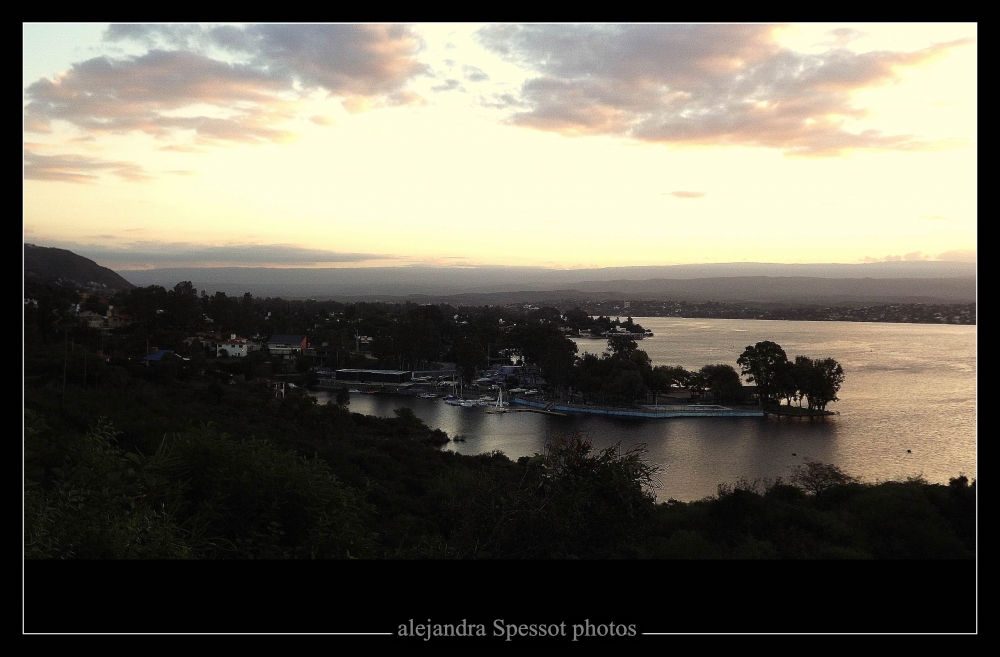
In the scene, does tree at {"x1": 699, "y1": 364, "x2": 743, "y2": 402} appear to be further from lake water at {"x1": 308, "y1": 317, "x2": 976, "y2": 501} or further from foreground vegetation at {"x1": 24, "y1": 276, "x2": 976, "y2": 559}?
foreground vegetation at {"x1": 24, "y1": 276, "x2": 976, "y2": 559}

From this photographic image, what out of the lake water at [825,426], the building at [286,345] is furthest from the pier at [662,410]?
the building at [286,345]

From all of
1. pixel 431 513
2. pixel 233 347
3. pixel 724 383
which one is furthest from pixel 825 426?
pixel 233 347

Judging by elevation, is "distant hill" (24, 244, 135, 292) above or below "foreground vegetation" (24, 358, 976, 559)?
above

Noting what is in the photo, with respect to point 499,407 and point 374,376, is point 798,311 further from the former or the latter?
point 374,376

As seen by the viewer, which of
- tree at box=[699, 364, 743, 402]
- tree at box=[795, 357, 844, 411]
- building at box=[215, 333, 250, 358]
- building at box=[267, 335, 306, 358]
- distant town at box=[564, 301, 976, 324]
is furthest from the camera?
building at box=[267, 335, 306, 358]

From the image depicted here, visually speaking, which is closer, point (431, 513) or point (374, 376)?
point (431, 513)

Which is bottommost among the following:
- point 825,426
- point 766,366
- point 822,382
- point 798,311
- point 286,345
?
point 825,426

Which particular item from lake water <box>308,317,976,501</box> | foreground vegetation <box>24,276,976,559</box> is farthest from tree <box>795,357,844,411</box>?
foreground vegetation <box>24,276,976,559</box>
